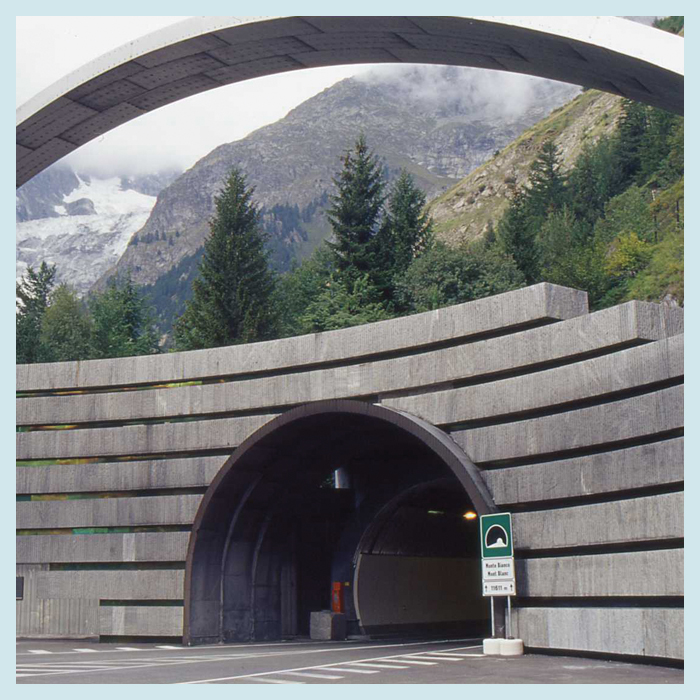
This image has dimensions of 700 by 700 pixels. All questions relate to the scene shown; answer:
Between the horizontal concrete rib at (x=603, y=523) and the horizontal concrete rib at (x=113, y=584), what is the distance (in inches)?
359

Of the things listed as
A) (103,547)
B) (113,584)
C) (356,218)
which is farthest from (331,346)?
(356,218)

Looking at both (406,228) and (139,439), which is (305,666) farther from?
(406,228)

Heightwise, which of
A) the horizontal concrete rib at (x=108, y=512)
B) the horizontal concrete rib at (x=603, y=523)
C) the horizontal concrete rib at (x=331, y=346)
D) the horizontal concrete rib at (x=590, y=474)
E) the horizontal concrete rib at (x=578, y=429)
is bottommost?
the horizontal concrete rib at (x=108, y=512)

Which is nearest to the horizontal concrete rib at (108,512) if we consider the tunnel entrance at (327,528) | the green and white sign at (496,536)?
the tunnel entrance at (327,528)

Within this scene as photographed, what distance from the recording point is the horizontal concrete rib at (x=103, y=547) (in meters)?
23.1

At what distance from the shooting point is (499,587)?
17.2 meters

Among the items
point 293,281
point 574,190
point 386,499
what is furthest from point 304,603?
point 574,190

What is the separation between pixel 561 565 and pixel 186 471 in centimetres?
997

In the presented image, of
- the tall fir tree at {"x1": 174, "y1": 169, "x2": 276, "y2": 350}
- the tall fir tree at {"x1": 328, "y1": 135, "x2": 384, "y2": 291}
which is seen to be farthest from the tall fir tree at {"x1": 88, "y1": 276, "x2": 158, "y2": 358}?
the tall fir tree at {"x1": 328, "y1": 135, "x2": 384, "y2": 291}

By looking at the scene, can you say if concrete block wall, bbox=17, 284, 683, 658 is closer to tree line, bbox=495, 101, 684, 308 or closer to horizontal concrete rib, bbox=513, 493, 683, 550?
horizontal concrete rib, bbox=513, 493, 683, 550

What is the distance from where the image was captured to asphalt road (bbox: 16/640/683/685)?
14.0 metres

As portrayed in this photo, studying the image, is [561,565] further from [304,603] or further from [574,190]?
[574,190]

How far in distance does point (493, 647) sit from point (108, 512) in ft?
35.6

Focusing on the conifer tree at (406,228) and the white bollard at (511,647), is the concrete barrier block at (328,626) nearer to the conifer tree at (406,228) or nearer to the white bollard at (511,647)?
the white bollard at (511,647)
